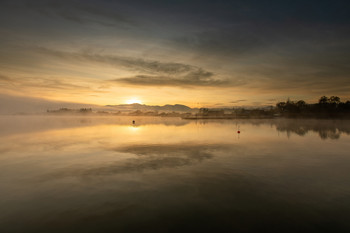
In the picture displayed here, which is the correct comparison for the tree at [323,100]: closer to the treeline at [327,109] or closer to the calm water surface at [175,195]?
the treeline at [327,109]

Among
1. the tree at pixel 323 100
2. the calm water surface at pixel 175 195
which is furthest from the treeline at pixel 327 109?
the calm water surface at pixel 175 195

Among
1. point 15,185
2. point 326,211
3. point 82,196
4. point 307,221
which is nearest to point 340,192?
point 326,211

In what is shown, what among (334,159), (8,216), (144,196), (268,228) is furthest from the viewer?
(334,159)

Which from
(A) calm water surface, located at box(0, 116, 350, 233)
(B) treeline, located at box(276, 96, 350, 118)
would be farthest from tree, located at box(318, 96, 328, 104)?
(A) calm water surface, located at box(0, 116, 350, 233)

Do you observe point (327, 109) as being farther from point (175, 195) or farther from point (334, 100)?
point (175, 195)

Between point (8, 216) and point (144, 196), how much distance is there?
658cm

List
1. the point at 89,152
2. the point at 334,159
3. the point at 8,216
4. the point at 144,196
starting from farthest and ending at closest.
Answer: the point at 89,152, the point at 334,159, the point at 144,196, the point at 8,216

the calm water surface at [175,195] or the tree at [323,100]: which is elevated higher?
the tree at [323,100]

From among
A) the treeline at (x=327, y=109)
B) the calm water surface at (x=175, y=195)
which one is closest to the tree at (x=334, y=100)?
the treeline at (x=327, y=109)

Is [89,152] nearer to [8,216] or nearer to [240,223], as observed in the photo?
[8,216]

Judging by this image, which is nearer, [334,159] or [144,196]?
[144,196]

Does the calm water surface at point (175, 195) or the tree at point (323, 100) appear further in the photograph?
the tree at point (323, 100)

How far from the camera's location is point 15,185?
45.5 feet

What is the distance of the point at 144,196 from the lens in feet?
39.4
